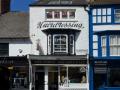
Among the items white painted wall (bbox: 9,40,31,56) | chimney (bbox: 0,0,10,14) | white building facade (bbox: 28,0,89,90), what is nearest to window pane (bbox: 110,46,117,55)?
white building facade (bbox: 28,0,89,90)

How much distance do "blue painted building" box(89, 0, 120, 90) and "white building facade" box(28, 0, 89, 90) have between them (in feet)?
2.44

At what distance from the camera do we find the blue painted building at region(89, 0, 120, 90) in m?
41.3

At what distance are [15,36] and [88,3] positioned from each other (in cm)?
710

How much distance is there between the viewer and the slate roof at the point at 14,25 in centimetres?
4331

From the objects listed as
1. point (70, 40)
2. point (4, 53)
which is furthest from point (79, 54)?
point (4, 53)

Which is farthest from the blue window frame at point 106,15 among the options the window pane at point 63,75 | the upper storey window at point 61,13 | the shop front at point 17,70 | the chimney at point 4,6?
the chimney at point 4,6

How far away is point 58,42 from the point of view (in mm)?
42469

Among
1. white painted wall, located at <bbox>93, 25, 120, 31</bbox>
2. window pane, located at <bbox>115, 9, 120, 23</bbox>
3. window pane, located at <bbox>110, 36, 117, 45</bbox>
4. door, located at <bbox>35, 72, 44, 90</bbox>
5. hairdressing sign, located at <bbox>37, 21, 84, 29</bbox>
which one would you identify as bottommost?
door, located at <bbox>35, 72, 44, 90</bbox>

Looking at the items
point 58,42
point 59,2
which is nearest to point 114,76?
point 58,42

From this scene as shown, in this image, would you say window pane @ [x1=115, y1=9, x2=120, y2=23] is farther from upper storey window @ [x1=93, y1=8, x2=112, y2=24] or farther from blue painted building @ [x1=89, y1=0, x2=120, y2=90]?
upper storey window @ [x1=93, y1=8, x2=112, y2=24]

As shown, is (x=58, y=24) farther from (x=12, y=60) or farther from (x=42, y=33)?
(x=12, y=60)

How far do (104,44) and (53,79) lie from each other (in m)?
5.43

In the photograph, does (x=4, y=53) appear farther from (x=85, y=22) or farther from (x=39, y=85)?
(x=85, y=22)

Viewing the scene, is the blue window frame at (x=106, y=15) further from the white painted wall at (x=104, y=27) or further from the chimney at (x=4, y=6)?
the chimney at (x=4, y=6)
